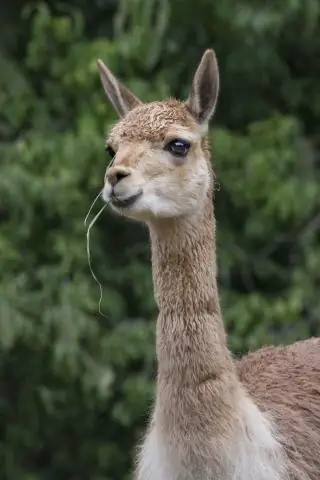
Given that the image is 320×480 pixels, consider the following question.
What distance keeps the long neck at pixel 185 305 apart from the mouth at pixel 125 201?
0.20 m

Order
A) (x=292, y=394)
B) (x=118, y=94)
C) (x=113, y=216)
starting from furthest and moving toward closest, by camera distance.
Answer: (x=113, y=216) < (x=292, y=394) < (x=118, y=94)

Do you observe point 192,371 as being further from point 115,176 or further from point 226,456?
point 115,176

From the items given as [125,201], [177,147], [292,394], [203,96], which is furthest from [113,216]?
[125,201]

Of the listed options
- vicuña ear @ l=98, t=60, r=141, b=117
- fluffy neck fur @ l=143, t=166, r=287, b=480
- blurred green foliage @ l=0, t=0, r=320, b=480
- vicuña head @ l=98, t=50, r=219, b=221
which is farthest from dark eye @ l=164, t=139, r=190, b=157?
blurred green foliage @ l=0, t=0, r=320, b=480

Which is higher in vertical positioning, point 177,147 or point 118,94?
point 118,94

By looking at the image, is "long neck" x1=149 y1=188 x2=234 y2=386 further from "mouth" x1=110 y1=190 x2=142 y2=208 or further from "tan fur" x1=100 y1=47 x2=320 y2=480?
"mouth" x1=110 y1=190 x2=142 y2=208

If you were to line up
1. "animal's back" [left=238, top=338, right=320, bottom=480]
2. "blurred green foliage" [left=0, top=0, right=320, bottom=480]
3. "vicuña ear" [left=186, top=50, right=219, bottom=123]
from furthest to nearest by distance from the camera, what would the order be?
1. "blurred green foliage" [left=0, top=0, right=320, bottom=480]
2. "animal's back" [left=238, top=338, right=320, bottom=480]
3. "vicuña ear" [left=186, top=50, right=219, bottom=123]

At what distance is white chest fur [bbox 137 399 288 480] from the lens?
385 centimetres

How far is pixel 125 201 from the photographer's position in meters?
3.63

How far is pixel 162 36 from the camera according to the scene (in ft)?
25.8

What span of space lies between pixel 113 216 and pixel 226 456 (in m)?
4.42

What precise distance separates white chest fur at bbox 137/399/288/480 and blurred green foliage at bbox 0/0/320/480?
3.07 metres

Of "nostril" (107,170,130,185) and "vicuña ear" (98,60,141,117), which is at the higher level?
"vicuña ear" (98,60,141,117)

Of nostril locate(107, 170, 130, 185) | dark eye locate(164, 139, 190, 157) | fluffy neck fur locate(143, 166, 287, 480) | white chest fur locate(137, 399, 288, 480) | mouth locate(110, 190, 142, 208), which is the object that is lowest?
white chest fur locate(137, 399, 288, 480)
